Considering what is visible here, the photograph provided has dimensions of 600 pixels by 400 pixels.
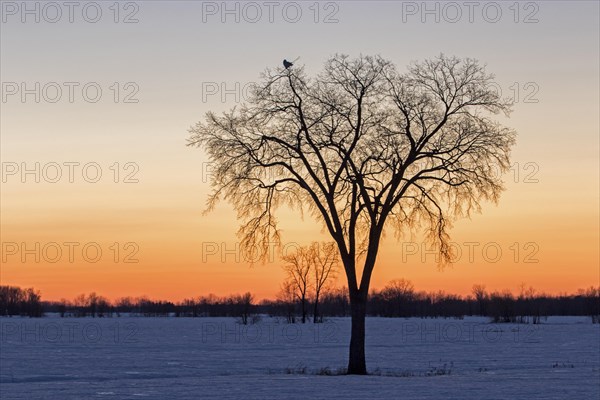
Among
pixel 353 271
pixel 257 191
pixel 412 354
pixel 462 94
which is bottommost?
pixel 412 354

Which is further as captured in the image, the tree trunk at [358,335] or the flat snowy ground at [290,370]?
the tree trunk at [358,335]

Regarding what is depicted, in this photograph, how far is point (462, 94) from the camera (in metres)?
32.5

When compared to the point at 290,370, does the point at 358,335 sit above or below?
above

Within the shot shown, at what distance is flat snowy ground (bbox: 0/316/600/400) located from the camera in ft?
77.6

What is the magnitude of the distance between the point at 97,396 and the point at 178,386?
380cm

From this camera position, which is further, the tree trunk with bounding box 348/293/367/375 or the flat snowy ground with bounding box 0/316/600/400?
the tree trunk with bounding box 348/293/367/375

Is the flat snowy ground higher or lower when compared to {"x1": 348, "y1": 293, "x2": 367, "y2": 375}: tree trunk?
lower

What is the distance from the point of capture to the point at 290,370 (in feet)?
107

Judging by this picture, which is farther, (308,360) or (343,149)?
(308,360)

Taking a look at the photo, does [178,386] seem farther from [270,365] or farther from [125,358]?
[125,358]

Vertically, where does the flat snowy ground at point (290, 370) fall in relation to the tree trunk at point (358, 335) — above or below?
below

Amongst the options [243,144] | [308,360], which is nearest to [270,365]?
[308,360]

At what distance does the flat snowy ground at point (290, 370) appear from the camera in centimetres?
2366

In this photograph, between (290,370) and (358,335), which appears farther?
(290,370)
